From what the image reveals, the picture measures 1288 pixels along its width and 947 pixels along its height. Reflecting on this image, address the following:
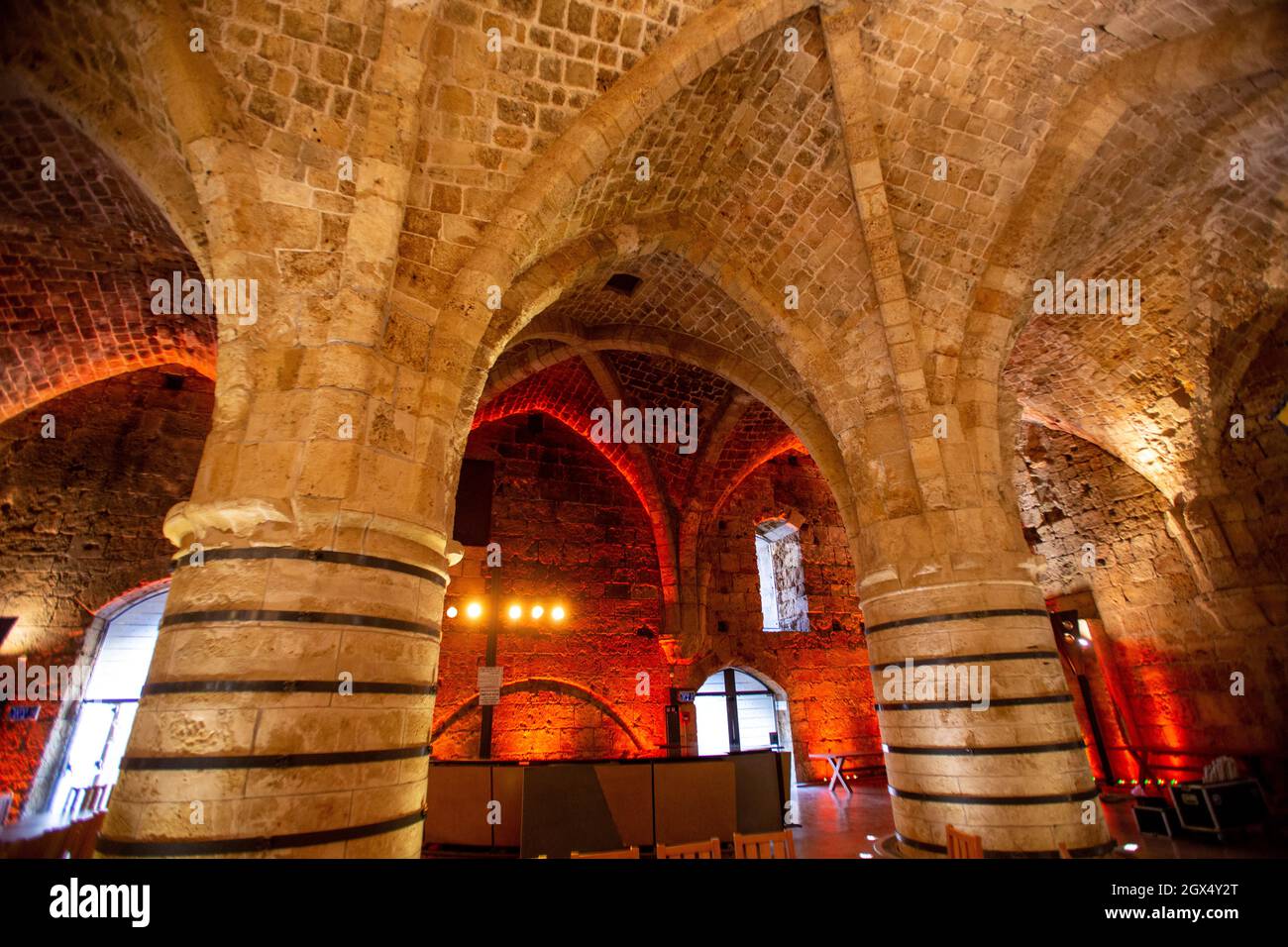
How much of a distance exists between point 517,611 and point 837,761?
19.9 feet

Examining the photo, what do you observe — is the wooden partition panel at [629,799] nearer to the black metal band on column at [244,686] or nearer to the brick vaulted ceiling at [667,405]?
the black metal band on column at [244,686]

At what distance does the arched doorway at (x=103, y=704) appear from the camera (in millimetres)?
7496

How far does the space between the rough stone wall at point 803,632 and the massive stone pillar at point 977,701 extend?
6265 mm

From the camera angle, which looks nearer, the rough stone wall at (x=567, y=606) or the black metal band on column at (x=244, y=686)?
the black metal band on column at (x=244, y=686)

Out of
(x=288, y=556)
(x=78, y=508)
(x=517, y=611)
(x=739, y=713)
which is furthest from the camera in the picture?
(x=739, y=713)

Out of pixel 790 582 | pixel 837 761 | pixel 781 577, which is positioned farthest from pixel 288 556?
pixel 781 577

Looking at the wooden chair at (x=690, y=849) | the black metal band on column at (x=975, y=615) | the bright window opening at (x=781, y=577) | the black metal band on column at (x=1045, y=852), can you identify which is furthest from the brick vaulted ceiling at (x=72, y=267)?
the bright window opening at (x=781, y=577)

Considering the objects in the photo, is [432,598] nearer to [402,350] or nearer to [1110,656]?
[402,350]

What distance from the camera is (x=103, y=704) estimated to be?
807 centimetres

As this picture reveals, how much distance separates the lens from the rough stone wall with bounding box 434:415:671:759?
9.45 metres

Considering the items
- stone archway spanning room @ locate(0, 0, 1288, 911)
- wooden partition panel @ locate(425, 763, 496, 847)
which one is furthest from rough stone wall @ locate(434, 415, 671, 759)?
wooden partition panel @ locate(425, 763, 496, 847)

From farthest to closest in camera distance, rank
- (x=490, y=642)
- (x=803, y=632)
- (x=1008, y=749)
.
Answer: (x=803, y=632)
(x=490, y=642)
(x=1008, y=749)

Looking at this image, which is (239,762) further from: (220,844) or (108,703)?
(108,703)
